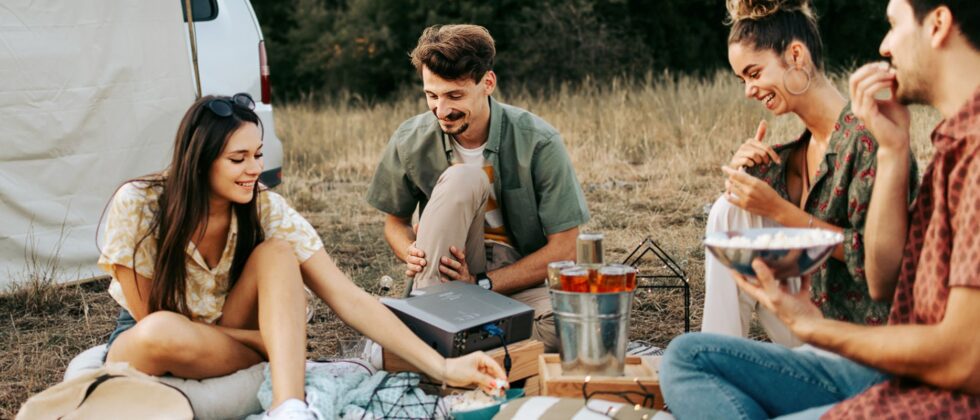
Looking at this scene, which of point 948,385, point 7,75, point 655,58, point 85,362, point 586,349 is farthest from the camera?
point 655,58

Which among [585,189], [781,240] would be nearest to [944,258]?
[781,240]

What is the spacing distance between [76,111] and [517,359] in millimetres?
3152

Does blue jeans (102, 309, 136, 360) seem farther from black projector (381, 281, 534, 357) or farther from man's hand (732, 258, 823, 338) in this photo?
man's hand (732, 258, 823, 338)

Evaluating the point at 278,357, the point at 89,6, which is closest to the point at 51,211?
the point at 89,6

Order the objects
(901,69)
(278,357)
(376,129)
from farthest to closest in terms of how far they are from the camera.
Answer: (376,129) < (278,357) < (901,69)

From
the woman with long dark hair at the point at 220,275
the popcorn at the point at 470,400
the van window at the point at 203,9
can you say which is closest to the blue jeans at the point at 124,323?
the woman with long dark hair at the point at 220,275

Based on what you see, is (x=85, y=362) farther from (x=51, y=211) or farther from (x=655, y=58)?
(x=655, y=58)

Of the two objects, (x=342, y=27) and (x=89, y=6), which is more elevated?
(x=89, y=6)

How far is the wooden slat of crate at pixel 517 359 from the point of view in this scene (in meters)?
3.16

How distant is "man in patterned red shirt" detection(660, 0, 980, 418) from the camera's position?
5.90 feet

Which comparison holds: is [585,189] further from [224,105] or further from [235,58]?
[224,105]

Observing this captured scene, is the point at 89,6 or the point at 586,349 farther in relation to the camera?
the point at 89,6

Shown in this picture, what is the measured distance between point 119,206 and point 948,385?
90.4 inches

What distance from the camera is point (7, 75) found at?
492cm
